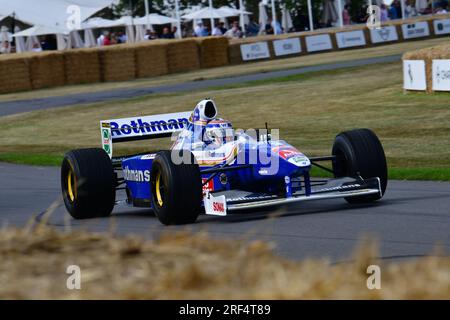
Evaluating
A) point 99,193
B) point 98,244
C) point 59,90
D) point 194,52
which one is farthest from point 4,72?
point 98,244

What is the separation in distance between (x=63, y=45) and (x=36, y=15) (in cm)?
212

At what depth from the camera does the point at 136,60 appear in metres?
41.5

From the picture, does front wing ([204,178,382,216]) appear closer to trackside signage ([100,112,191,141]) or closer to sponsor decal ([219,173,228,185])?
sponsor decal ([219,173,228,185])

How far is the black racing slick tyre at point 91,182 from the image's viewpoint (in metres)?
12.0

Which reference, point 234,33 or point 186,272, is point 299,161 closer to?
point 186,272

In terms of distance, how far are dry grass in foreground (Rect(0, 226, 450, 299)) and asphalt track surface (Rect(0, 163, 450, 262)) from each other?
72 centimetres

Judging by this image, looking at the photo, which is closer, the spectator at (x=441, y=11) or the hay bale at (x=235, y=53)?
the hay bale at (x=235, y=53)

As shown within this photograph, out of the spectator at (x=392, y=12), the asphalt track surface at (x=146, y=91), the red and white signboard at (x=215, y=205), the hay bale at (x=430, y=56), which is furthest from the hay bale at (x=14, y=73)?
the red and white signboard at (x=215, y=205)

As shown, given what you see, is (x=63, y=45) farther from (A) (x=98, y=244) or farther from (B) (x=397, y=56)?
(A) (x=98, y=244)

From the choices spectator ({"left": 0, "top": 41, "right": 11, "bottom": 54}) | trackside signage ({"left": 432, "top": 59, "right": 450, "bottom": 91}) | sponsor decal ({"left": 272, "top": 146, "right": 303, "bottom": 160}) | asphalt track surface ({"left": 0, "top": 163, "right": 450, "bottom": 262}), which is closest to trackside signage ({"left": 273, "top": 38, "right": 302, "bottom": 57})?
spectator ({"left": 0, "top": 41, "right": 11, "bottom": 54})

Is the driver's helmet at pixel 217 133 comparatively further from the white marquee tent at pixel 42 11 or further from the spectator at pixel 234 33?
the spectator at pixel 234 33

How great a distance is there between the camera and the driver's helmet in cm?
1200

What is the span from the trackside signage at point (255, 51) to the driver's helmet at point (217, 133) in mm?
32453

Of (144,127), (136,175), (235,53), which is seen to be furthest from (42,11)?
(136,175)
